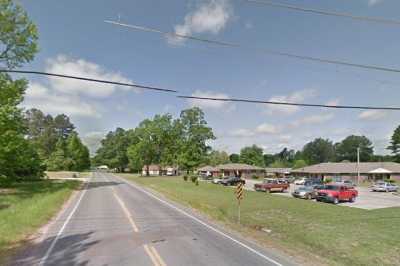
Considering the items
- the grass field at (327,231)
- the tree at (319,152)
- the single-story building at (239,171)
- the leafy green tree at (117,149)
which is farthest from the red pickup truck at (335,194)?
the tree at (319,152)

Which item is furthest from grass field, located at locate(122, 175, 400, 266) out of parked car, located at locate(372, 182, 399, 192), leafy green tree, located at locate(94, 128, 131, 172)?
leafy green tree, located at locate(94, 128, 131, 172)

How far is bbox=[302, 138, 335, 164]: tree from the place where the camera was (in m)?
168

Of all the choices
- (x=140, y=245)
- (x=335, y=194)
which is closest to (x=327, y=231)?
(x=140, y=245)

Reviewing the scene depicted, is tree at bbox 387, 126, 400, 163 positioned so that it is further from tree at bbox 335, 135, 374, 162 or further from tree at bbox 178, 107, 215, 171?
tree at bbox 178, 107, 215, 171

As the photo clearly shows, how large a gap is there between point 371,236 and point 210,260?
865 centimetres

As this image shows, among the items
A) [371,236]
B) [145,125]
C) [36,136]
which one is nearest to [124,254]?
[371,236]

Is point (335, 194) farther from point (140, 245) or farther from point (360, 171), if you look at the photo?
point (360, 171)

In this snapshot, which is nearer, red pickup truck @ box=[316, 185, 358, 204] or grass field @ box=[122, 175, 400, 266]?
grass field @ box=[122, 175, 400, 266]

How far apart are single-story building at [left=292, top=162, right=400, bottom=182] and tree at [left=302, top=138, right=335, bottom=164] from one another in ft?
304

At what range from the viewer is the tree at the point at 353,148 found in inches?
5802

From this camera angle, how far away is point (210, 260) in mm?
9023

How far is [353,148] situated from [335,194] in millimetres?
140159

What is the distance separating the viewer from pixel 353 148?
155 m

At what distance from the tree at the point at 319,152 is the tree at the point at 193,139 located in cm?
10729
